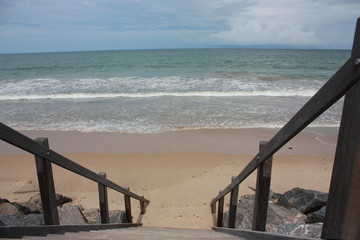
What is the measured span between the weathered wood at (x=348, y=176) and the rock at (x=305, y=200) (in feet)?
16.6

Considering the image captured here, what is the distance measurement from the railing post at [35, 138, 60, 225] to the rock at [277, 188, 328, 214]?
5049 millimetres

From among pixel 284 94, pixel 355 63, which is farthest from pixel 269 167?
pixel 284 94

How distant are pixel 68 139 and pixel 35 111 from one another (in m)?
6.18

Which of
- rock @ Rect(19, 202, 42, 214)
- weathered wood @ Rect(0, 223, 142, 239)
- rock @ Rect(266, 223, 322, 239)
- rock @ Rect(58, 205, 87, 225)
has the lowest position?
rock @ Rect(19, 202, 42, 214)

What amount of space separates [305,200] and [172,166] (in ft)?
13.4

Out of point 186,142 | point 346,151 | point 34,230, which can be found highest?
point 346,151

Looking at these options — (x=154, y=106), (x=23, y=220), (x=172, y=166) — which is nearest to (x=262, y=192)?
(x=23, y=220)

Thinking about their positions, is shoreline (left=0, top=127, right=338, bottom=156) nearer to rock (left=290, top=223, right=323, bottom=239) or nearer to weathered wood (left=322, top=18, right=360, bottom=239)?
rock (left=290, top=223, right=323, bottom=239)

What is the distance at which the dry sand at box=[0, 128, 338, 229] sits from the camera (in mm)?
6816

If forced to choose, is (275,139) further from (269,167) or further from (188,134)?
(188,134)

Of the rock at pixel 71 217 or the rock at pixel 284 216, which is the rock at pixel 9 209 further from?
the rock at pixel 284 216

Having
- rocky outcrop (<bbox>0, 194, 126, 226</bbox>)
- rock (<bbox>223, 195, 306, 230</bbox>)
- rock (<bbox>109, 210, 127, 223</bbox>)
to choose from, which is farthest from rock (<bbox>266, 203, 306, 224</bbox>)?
rocky outcrop (<bbox>0, 194, 126, 226</bbox>)

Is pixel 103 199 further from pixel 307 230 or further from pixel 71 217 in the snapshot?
pixel 307 230

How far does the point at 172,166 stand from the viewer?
8492mm
